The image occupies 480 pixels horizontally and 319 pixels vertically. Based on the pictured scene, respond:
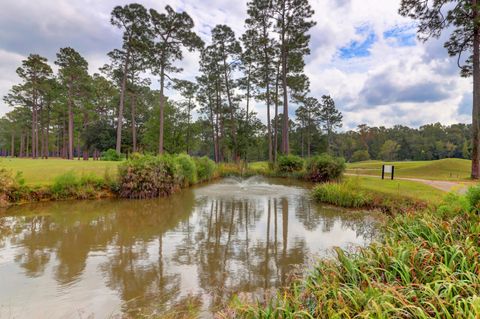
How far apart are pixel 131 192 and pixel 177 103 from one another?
25.2 meters

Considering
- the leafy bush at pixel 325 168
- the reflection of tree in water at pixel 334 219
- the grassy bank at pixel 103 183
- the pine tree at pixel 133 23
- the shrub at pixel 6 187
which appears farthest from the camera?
the pine tree at pixel 133 23

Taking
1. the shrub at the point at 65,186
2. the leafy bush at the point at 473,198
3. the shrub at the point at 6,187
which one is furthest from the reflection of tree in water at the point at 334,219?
the shrub at the point at 6,187

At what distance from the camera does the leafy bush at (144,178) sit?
37.9 feet

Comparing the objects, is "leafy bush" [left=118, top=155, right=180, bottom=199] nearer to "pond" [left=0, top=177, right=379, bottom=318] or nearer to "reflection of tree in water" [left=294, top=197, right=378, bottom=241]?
"pond" [left=0, top=177, right=379, bottom=318]

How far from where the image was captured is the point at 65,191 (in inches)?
415

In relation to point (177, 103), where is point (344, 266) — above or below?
below

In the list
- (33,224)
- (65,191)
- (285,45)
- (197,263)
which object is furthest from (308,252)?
(285,45)

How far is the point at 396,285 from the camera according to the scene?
274 cm

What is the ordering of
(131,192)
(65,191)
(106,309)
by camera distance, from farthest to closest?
1. (131,192)
2. (65,191)
3. (106,309)

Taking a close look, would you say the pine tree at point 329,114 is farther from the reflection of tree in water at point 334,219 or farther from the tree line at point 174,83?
the reflection of tree in water at point 334,219

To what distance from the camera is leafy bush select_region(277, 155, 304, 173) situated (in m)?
21.7

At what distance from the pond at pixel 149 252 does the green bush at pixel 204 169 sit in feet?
29.8

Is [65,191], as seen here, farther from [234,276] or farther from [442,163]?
[442,163]

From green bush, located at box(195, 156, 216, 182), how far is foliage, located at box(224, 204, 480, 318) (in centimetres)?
1594
